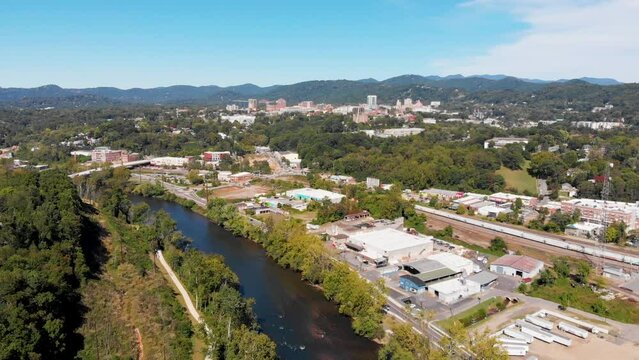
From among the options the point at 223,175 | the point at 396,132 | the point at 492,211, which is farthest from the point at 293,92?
the point at 492,211

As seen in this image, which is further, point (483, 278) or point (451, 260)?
point (451, 260)

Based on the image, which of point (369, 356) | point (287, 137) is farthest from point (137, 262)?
point (287, 137)

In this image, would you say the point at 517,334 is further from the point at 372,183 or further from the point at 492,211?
the point at 372,183

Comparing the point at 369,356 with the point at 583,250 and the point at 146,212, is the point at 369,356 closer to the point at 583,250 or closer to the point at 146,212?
the point at 583,250

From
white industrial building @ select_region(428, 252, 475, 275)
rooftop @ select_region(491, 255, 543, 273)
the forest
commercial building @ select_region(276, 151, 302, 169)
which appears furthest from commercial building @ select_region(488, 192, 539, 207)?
the forest

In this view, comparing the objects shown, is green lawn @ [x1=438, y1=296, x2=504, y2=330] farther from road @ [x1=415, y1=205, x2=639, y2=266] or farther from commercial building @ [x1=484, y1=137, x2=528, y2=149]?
commercial building @ [x1=484, y1=137, x2=528, y2=149]
